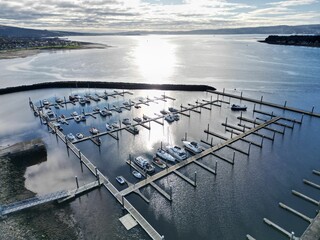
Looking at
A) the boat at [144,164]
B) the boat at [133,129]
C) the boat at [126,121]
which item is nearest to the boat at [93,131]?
the boat at [126,121]

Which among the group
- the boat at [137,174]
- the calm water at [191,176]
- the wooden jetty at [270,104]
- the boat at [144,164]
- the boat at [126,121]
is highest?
the wooden jetty at [270,104]

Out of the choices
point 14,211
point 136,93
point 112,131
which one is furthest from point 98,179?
point 136,93

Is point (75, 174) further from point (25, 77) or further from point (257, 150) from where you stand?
point (25, 77)

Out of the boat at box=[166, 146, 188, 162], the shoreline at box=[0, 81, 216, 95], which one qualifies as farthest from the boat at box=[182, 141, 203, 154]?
→ the shoreline at box=[0, 81, 216, 95]

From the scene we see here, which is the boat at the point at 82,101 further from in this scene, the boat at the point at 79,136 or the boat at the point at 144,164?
the boat at the point at 144,164

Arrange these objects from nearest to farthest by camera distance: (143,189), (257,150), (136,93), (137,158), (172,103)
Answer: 1. (143,189)
2. (137,158)
3. (257,150)
4. (172,103)
5. (136,93)

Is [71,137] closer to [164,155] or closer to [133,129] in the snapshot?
[133,129]
